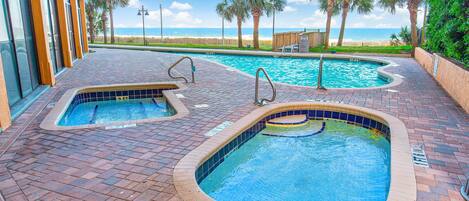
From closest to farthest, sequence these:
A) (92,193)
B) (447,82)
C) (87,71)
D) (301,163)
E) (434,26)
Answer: (92,193) < (301,163) < (447,82) < (434,26) < (87,71)

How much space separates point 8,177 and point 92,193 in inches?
42.1

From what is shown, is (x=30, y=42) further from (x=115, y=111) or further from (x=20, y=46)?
(x=115, y=111)

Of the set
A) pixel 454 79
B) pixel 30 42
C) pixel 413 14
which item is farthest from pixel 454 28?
pixel 413 14

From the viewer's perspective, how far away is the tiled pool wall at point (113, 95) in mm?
7703

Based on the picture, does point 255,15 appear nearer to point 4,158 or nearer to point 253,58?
point 253,58

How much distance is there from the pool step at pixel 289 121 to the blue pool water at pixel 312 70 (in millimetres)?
4193

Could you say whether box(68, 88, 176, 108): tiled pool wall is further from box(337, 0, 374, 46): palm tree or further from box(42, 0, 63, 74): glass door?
box(337, 0, 374, 46): palm tree

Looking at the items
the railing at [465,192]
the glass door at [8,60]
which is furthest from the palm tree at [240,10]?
the railing at [465,192]

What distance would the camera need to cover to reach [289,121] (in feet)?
19.4

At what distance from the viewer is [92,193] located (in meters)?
3.00

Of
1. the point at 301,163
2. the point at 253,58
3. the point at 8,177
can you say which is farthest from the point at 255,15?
the point at 8,177

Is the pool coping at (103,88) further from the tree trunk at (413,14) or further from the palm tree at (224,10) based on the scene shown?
the palm tree at (224,10)

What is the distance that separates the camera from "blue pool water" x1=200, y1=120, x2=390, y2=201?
3.74m

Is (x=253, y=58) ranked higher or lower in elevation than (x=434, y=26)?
lower
